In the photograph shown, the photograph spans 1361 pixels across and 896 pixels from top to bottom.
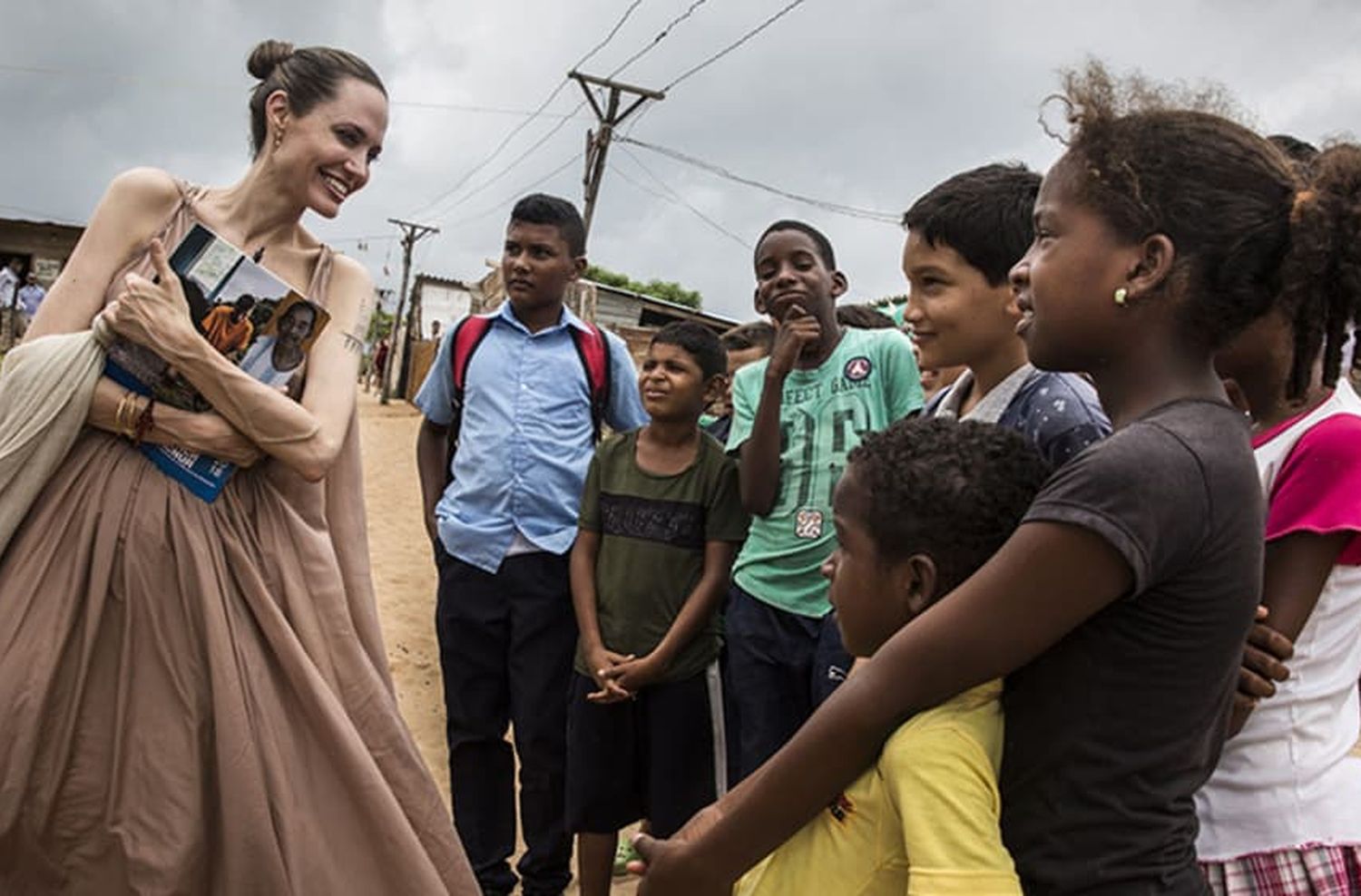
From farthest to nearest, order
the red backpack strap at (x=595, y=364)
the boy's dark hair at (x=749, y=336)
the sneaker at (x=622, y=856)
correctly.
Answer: the boy's dark hair at (x=749, y=336) → the sneaker at (x=622, y=856) → the red backpack strap at (x=595, y=364)

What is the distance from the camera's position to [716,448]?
3178 mm

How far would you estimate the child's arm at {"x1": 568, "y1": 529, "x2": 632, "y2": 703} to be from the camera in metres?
2.96

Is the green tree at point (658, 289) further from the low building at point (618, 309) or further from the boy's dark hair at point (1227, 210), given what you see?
the boy's dark hair at point (1227, 210)

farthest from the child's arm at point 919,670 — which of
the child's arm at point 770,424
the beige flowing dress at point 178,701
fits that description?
the child's arm at point 770,424

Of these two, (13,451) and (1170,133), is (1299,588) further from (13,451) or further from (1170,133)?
(13,451)

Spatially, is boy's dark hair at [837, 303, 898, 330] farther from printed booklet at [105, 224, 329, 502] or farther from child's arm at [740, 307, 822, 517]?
printed booklet at [105, 224, 329, 502]

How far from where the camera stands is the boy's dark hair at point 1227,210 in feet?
4.02

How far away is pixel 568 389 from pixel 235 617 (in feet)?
5.07

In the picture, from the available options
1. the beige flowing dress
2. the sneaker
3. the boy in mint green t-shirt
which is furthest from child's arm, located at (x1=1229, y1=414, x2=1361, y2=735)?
the sneaker

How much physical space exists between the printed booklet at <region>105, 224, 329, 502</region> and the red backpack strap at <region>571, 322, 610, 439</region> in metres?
1.34

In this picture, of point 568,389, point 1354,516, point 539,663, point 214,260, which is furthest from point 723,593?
point 1354,516

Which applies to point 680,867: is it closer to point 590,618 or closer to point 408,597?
point 590,618

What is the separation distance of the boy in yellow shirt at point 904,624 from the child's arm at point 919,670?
0.05m

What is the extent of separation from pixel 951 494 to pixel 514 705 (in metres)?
2.33
